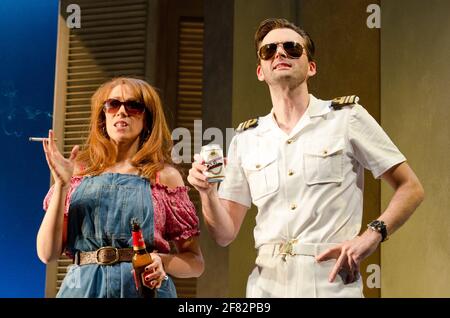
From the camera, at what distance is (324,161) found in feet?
8.04

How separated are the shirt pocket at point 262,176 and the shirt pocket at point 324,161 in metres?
0.11

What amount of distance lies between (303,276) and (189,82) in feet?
5.99

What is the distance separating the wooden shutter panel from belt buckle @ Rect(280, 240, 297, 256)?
59.0 inches

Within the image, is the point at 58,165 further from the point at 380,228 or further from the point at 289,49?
the point at 380,228

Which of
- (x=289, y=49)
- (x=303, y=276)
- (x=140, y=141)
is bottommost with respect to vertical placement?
(x=303, y=276)

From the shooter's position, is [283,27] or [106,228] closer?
[106,228]

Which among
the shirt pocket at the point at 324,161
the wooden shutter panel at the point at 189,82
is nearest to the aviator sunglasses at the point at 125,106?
the shirt pocket at the point at 324,161

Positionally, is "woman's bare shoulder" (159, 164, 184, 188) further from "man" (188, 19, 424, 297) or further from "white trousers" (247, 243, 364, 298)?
"white trousers" (247, 243, 364, 298)

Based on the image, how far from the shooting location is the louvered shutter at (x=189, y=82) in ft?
12.9

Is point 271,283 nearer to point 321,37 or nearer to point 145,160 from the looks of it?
point 145,160

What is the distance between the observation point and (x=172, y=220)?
2.65 metres

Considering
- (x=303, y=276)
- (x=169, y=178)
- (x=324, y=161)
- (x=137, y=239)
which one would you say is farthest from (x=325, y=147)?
(x=137, y=239)

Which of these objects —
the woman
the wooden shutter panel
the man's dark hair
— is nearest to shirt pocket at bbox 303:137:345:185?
the man's dark hair
